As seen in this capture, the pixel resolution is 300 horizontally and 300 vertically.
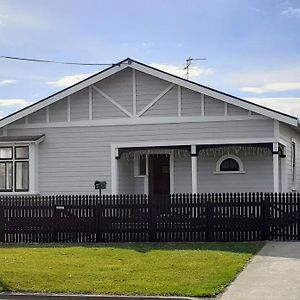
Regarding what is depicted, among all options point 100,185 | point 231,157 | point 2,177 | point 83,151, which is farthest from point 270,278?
point 2,177

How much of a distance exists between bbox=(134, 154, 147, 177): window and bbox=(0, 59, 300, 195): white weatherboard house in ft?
0.18

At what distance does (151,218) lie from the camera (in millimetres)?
16703

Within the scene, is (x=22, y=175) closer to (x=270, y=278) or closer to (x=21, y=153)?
(x=21, y=153)

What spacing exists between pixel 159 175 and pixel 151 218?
6738mm

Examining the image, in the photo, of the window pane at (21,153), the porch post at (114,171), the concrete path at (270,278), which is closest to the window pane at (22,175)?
the window pane at (21,153)

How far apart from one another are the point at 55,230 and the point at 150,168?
21.8 ft

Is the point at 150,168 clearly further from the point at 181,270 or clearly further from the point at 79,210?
the point at 181,270

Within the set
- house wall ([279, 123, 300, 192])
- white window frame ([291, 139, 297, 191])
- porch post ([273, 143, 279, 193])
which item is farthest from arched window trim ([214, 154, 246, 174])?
white window frame ([291, 139, 297, 191])

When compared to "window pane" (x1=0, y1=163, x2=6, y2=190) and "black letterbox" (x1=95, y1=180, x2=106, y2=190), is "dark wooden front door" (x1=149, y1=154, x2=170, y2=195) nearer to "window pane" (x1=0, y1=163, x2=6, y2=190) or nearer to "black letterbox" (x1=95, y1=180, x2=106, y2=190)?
"black letterbox" (x1=95, y1=180, x2=106, y2=190)

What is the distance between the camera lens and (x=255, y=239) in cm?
1634

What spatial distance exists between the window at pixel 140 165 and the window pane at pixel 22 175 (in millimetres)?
4013

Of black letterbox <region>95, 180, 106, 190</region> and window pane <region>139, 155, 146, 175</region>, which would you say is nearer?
black letterbox <region>95, 180, 106, 190</region>

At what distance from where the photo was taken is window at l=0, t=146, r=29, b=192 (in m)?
22.4

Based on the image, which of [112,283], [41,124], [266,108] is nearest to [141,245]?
[112,283]
